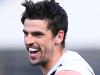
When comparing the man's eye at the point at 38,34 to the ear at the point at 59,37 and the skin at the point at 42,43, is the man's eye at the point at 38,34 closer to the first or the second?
the skin at the point at 42,43

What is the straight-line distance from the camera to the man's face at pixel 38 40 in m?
4.42

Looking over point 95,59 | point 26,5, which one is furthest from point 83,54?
point 26,5

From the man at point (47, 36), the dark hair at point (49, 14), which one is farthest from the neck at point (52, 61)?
the dark hair at point (49, 14)

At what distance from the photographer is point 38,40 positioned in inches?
175

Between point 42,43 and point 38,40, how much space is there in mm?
34

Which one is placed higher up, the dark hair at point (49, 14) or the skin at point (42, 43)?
the dark hair at point (49, 14)

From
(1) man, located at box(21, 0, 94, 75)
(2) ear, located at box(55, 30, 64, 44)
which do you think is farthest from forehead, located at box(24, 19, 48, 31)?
(2) ear, located at box(55, 30, 64, 44)

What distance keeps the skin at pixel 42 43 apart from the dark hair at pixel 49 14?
0.12 feet

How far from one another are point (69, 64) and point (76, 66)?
68 millimetres

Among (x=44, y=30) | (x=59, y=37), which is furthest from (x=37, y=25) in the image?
(x=59, y=37)

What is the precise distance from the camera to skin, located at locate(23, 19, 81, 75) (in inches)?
174

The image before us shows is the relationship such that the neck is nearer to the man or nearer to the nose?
the man

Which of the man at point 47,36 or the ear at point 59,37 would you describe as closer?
the man at point 47,36

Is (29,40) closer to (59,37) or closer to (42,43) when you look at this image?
(42,43)
